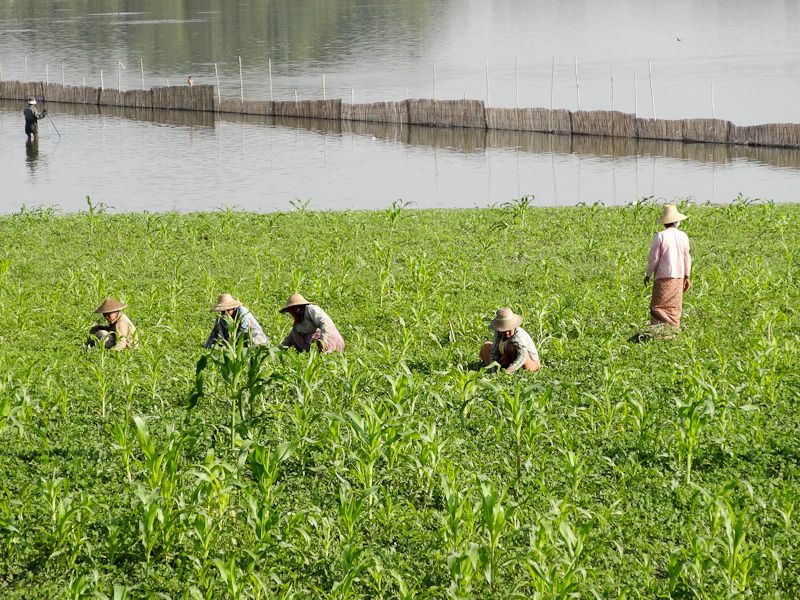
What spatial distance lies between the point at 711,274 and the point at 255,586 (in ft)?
34.1

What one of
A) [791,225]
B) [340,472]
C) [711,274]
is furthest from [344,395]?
[791,225]

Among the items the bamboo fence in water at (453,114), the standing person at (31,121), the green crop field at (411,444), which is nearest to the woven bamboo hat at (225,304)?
the green crop field at (411,444)

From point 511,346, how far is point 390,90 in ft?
163

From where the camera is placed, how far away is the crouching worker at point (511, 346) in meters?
11.9

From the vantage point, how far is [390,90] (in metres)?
60.4

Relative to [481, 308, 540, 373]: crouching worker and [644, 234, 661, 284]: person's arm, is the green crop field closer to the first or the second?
[481, 308, 540, 373]: crouching worker

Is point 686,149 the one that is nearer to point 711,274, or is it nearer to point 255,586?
point 711,274

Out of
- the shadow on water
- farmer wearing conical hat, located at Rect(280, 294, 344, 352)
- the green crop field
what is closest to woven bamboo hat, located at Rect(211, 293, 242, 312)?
farmer wearing conical hat, located at Rect(280, 294, 344, 352)

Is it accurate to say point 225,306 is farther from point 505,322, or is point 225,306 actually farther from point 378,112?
point 378,112

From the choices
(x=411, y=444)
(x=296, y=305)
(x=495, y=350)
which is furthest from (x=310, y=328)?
(x=411, y=444)

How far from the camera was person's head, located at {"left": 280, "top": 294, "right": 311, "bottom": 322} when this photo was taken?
41.6 ft

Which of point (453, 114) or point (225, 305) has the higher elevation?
point (453, 114)

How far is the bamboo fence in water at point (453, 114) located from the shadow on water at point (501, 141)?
22 centimetres

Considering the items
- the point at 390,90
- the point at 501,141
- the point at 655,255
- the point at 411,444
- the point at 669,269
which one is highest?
the point at 390,90
